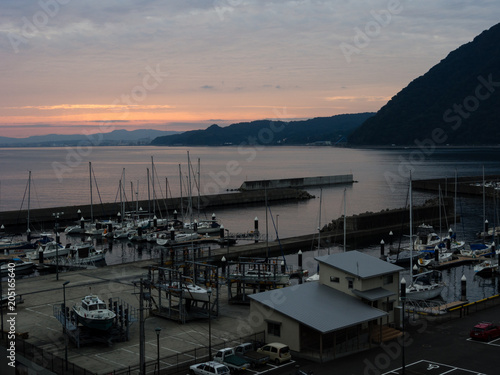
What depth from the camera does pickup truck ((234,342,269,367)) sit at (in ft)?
70.3

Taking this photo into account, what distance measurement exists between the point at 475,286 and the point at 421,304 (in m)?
8.55

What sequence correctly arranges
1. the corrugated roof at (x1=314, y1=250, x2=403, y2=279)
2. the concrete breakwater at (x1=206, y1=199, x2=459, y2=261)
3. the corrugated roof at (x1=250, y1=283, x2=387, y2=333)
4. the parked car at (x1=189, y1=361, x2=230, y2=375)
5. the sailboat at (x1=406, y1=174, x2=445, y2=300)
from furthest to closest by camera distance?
the concrete breakwater at (x1=206, y1=199, x2=459, y2=261) → the sailboat at (x1=406, y1=174, x2=445, y2=300) → the corrugated roof at (x1=314, y1=250, x2=403, y2=279) → the corrugated roof at (x1=250, y1=283, x2=387, y2=333) → the parked car at (x1=189, y1=361, x2=230, y2=375)

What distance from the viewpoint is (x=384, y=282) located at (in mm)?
27031

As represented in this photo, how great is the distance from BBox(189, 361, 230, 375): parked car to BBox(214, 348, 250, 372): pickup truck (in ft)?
2.48

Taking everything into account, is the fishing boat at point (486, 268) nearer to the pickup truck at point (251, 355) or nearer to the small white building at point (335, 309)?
the small white building at point (335, 309)

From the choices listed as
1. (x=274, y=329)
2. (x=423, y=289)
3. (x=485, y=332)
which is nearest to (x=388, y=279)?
(x=485, y=332)

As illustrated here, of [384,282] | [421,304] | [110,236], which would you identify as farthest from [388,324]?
[110,236]

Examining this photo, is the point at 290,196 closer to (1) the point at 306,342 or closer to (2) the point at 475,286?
(2) the point at 475,286

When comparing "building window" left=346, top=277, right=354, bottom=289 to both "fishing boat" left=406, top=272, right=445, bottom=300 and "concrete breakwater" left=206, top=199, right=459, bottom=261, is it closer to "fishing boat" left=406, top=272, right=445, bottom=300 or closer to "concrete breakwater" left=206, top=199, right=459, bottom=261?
"fishing boat" left=406, top=272, right=445, bottom=300

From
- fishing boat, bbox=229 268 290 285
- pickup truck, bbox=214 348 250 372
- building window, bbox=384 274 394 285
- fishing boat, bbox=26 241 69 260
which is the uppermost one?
building window, bbox=384 274 394 285

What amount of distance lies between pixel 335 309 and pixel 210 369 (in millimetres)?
6884

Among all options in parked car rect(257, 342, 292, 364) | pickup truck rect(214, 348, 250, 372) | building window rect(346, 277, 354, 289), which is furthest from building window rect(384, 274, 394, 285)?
pickup truck rect(214, 348, 250, 372)

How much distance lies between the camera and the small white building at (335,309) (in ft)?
76.0

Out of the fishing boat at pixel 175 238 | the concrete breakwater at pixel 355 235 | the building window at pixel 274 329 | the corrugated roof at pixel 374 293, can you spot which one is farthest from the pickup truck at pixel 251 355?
the fishing boat at pixel 175 238
